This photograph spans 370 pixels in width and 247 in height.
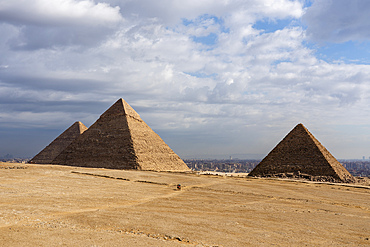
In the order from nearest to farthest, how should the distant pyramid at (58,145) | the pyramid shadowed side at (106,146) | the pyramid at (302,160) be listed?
1. the pyramid at (302,160)
2. the pyramid shadowed side at (106,146)
3. the distant pyramid at (58,145)

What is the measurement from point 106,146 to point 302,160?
89.9 feet

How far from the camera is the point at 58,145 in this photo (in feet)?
205

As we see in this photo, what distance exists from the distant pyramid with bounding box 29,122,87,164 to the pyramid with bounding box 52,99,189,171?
49.6ft

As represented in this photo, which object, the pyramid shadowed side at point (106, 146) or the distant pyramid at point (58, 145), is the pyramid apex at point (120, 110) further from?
the distant pyramid at point (58, 145)

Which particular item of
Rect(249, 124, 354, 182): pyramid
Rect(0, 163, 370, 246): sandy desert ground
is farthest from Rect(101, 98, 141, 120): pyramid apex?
Rect(0, 163, 370, 246): sandy desert ground

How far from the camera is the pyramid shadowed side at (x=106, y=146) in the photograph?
4169 centimetres

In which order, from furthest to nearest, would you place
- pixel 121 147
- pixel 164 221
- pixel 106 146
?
pixel 106 146 → pixel 121 147 → pixel 164 221

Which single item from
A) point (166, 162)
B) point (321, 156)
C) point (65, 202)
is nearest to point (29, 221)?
point (65, 202)

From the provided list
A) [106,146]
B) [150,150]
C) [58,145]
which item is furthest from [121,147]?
[58,145]

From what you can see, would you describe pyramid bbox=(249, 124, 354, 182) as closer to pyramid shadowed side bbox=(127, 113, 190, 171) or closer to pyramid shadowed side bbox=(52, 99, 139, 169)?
pyramid shadowed side bbox=(127, 113, 190, 171)

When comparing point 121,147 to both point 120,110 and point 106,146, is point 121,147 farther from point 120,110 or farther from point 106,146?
point 120,110

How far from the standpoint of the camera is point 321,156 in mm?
31703

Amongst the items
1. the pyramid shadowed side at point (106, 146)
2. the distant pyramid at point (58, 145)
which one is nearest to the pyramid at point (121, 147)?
the pyramid shadowed side at point (106, 146)

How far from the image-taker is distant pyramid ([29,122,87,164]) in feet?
196
